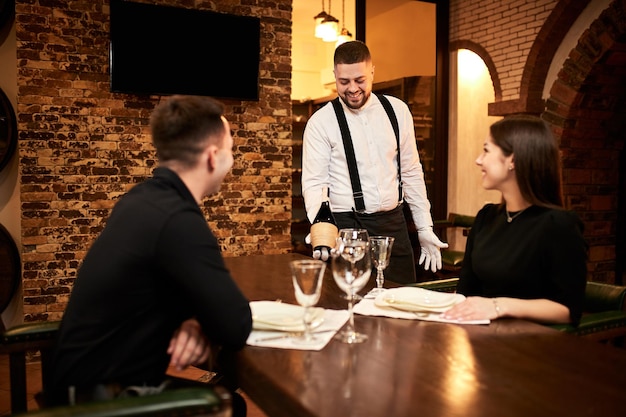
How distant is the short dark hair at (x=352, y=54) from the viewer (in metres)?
2.59

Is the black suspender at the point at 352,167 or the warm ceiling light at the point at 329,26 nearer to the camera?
the black suspender at the point at 352,167

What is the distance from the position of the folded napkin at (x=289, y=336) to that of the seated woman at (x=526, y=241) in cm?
33

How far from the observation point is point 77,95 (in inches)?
157

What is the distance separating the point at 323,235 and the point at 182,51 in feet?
9.19

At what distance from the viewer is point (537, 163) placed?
5.74 ft

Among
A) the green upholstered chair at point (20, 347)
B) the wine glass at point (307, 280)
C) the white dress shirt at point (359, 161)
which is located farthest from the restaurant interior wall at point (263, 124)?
the wine glass at point (307, 280)

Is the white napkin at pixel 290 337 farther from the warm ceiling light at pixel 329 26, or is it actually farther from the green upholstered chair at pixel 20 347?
the warm ceiling light at pixel 329 26

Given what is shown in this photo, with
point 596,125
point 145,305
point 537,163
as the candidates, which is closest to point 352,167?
point 537,163

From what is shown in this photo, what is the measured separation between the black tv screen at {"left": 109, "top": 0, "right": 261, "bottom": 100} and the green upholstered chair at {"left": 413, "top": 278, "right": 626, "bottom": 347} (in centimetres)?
294

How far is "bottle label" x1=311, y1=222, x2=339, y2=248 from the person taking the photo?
2.12 m

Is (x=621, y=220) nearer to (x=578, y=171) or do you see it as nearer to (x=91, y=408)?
(x=578, y=171)

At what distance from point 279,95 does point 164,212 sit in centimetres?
357

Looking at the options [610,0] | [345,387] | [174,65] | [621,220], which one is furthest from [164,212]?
[621,220]

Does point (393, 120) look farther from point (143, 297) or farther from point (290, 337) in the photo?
point (143, 297)
